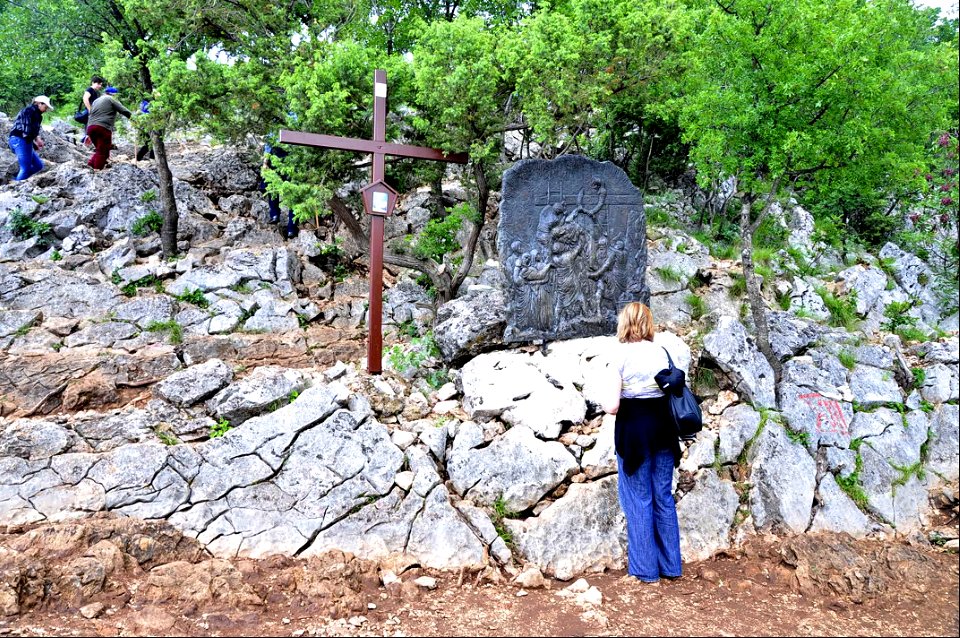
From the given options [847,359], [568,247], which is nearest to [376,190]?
[568,247]

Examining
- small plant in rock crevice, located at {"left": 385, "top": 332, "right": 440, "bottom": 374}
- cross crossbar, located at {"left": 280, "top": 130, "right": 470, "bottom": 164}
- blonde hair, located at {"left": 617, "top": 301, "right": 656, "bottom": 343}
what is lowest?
small plant in rock crevice, located at {"left": 385, "top": 332, "right": 440, "bottom": 374}

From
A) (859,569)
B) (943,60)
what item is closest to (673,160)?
(943,60)

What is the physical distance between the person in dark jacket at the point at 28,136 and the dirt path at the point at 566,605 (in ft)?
37.7

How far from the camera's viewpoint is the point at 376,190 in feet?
24.7

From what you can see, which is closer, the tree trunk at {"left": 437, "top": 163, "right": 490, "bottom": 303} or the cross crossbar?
the cross crossbar

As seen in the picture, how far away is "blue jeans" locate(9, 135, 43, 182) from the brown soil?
10.4 meters

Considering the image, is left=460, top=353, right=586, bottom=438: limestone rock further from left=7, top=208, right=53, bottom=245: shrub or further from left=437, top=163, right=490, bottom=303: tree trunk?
left=7, top=208, right=53, bottom=245: shrub

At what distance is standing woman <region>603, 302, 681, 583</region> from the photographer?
455 cm

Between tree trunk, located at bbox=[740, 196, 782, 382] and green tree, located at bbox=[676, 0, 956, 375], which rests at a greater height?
green tree, located at bbox=[676, 0, 956, 375]

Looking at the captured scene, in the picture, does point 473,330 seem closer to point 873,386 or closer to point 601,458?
point 601,458

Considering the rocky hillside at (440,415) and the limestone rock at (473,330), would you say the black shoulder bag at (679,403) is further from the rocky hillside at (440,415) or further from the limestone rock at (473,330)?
the limestone rock at (473,330)

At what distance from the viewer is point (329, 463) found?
5906 millimetres

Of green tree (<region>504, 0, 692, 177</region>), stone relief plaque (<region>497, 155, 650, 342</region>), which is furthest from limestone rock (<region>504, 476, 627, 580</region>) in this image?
green tree (<region>504, 0, 692, 177</region>)

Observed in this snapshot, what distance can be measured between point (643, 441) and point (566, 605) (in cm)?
151
